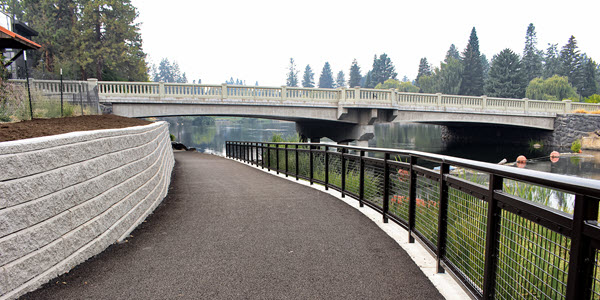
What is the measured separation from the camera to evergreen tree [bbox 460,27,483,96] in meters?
94.1

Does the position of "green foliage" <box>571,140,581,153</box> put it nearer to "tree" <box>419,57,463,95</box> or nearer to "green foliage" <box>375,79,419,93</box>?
"tree" <box>419,57,463,95</box>

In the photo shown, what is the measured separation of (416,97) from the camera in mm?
30984

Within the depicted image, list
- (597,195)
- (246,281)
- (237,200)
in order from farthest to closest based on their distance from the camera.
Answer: (237,200) → (246,281) → (597,195)

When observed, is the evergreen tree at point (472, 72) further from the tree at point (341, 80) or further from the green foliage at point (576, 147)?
the tree at point (341, 80)

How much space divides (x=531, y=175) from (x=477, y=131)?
4917 centimetres

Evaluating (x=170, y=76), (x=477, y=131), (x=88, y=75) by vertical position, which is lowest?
(x=477, y=131)

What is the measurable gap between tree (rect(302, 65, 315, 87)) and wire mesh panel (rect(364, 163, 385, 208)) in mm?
182246

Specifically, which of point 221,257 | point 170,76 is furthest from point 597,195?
point 170,76

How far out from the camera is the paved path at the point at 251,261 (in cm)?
365

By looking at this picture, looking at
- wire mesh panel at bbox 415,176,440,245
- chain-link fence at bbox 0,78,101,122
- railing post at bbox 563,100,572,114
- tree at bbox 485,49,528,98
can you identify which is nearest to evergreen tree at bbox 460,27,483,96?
tree at bbox 485,49,528,98

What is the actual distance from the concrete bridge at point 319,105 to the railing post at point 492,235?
21837 millimetres

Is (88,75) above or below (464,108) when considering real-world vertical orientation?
above

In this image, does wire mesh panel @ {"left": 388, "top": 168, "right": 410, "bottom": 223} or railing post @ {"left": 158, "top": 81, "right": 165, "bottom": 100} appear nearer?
wire mesh panel @ {"left": 388, "top": 168, "right": 410, "bottom": 223}

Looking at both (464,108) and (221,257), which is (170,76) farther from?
(221,257)
